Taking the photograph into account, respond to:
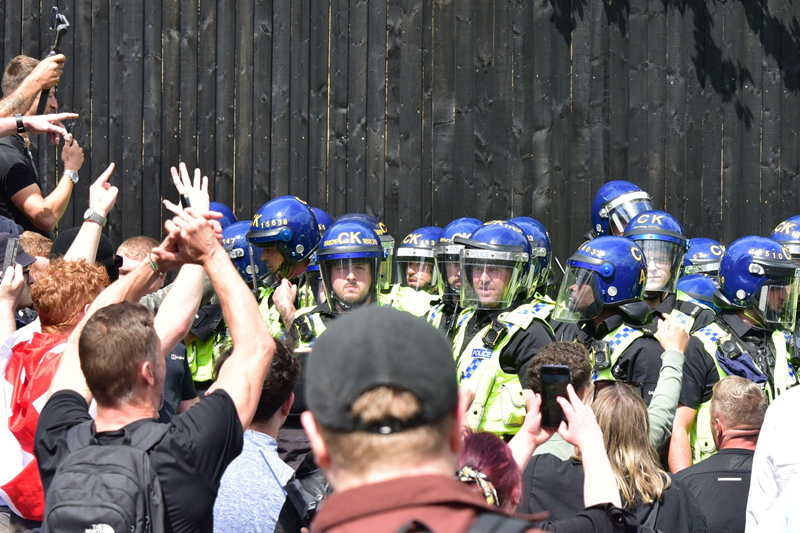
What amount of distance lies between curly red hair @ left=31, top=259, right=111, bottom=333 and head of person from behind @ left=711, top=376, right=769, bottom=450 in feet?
9.45

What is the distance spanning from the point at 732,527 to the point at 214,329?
3.71 meters

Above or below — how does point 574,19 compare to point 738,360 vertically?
above

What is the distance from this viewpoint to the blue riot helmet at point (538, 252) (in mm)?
7449

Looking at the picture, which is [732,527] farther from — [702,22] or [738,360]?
[702,22]

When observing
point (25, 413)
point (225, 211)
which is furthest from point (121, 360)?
point (225, 211)

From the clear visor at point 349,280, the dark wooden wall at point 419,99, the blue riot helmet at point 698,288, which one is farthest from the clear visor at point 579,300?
the dark wooden wall at point 419,99

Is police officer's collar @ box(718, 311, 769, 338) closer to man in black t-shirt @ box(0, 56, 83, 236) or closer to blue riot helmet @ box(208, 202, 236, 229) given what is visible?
man in black t-shirt @ box(0, 56, 83, 236)

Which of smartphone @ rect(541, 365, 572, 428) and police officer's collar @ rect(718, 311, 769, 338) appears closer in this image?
smartphone @ rect(541, 365, 572, 428)

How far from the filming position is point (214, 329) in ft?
21.1

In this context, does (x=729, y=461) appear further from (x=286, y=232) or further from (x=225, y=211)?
(x=225, y=211)

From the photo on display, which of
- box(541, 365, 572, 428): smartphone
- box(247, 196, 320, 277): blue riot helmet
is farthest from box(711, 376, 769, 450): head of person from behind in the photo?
box(247, 196, 320, 277): blue riot helmet

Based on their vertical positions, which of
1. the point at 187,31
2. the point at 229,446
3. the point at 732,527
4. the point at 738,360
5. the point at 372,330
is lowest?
the point at 732,527

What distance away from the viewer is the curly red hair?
3.70m

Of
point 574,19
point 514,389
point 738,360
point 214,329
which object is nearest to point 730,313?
point 738,360
